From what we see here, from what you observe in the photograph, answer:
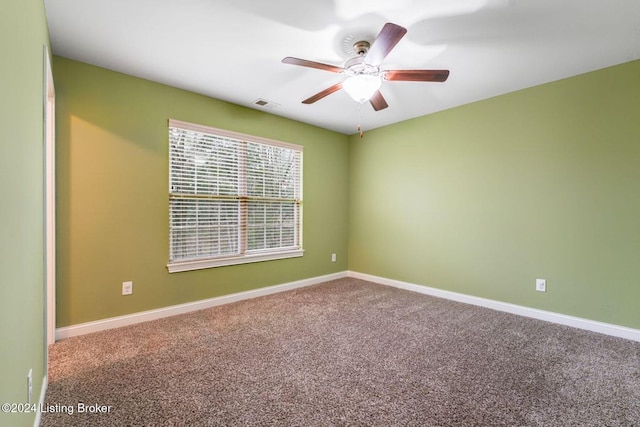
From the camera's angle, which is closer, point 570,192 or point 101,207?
point 101,207

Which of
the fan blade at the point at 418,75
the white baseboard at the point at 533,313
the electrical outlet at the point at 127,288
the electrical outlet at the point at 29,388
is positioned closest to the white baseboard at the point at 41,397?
the electrical outlet at the point at 29,388

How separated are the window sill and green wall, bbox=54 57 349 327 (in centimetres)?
8

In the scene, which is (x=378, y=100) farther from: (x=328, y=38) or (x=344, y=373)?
(x=344, y=373)

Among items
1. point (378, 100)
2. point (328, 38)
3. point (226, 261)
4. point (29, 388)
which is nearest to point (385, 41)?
point (328, 38)

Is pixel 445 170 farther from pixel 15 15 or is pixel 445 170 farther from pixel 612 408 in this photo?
pixel 15 15

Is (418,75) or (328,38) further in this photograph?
(328,38)

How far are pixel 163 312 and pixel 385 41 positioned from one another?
128 inches

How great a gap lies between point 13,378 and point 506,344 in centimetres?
318

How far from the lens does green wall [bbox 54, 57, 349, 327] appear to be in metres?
2.62

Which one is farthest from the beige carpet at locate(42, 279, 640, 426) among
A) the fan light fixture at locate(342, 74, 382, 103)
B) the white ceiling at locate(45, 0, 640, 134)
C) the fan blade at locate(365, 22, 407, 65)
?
the white ceiling at locate(45, 0, 640, 134)

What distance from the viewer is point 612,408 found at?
1.74m

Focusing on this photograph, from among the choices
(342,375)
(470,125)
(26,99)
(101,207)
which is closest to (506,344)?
(342,375)

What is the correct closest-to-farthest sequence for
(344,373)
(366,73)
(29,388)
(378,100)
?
(29,388), (344,373), (366,73), (378,100)

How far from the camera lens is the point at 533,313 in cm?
318
